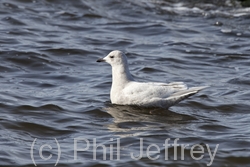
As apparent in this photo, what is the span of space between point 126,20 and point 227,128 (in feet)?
22.0

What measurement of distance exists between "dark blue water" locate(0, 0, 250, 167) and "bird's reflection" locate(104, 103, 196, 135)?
1cm

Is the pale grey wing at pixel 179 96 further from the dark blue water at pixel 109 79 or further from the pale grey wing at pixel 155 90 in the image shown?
the dark blue water at pixel 109 79

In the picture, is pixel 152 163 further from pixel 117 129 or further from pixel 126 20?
pixel 126 20

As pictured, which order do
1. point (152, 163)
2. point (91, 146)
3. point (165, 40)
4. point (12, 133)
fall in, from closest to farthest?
point (152, 163) → point (91, 146) → point (12, 133) → point (165, 40)

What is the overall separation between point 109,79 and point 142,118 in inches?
83.1

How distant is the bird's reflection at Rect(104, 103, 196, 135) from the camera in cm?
742

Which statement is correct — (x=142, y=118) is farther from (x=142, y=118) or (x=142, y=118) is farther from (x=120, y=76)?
(x=120, y=76)

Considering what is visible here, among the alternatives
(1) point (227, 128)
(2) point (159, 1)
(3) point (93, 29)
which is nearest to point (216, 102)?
(1) point (227, 128)

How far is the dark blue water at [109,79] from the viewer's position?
650 centimetres

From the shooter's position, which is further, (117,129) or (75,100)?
(75,100)

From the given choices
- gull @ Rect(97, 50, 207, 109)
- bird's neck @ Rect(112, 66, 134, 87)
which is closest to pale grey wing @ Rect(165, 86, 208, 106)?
gull @ Rect(97, 50, 207, 109)

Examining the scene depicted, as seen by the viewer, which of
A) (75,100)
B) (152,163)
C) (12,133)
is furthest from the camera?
(75,100)

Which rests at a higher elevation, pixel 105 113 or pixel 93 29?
pixel 93 29

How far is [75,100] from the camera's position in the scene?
862cm
